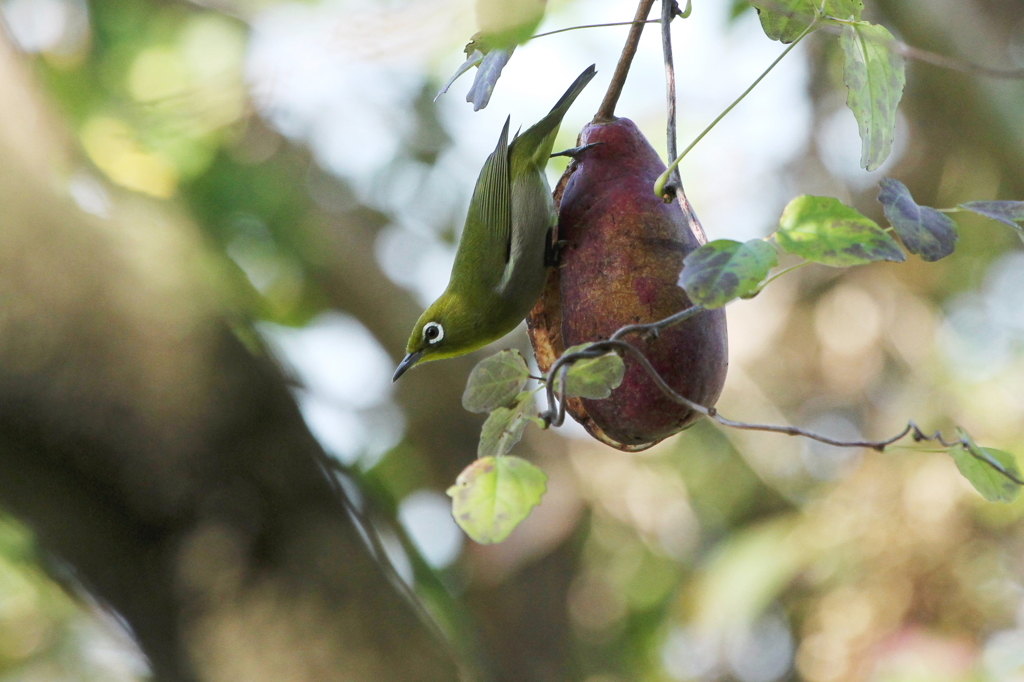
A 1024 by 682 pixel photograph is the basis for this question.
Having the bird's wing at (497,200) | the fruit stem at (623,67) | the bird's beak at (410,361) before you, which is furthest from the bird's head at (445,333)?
the fruit stem at (623,67)

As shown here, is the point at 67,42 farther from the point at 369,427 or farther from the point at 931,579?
the point at 931,579

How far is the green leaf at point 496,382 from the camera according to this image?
1385 millimetres

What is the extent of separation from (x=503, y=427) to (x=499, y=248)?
3.26ft

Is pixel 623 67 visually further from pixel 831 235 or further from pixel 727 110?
pixel 831 235

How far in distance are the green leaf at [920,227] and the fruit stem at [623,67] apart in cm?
53

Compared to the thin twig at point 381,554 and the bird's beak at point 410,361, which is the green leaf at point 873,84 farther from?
the thin twig at point 381,554

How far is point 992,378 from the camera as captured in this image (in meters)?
4.75

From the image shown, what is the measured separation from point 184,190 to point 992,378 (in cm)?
441

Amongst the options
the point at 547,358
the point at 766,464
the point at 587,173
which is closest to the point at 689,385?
the point at 547,358

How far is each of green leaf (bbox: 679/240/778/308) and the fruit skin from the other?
1.30ft

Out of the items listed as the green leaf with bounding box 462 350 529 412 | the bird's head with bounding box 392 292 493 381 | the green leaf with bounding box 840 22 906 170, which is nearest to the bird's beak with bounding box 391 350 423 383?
the bird's head with bounding box 392 292 493 381

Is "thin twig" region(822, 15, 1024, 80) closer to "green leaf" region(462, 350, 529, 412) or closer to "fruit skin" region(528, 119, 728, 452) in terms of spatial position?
"fruit skin" region(528, 119, 728, 452)

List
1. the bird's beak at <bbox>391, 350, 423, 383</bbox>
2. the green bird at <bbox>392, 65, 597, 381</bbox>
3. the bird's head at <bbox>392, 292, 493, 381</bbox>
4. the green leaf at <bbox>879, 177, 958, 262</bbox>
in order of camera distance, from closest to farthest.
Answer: the green leaf at <bbox>879, 177, 958, 262</bbox> < the green bird at <bbox>392, 65, 597, 381</bbox> < the bird's head at <bbox>392, 292, 493, 381</bbox> < the bird's beak at <bbox>391, 350, 423, 383</bbox>

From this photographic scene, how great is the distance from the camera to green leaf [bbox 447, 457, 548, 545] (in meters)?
1.06
